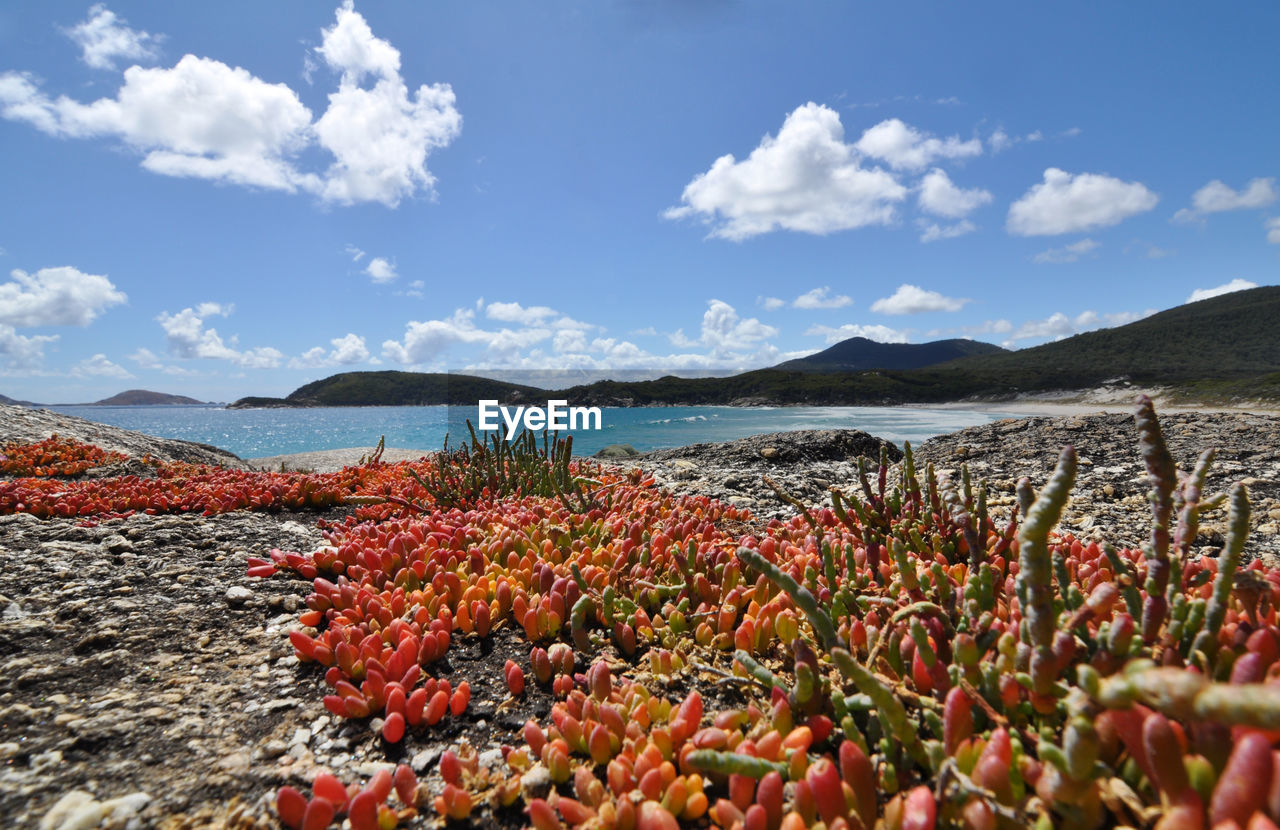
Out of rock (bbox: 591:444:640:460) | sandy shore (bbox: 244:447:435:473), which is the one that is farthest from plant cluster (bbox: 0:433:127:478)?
rock (bbox: 591:444:640:460)

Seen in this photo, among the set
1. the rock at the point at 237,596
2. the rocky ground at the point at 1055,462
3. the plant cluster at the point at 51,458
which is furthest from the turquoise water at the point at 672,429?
the rock at the point at 237,596

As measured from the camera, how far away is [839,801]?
56.9 inches

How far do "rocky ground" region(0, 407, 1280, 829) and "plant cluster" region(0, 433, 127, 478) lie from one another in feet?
17.5

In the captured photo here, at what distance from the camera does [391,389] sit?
159625 millimetres

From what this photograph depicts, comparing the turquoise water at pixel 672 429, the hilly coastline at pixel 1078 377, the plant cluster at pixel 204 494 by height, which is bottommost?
the turquoise water at pixel 672 429

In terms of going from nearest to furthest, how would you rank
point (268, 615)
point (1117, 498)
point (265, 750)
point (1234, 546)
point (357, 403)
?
point (1234, 546) < point (265, 750) < point (268, 615) < point (1117, 498) < point (357, 403)

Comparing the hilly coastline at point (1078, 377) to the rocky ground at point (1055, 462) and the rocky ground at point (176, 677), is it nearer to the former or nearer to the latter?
the rocky ground at point (1055, 462)

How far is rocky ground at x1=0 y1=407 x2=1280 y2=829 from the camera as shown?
177 cm

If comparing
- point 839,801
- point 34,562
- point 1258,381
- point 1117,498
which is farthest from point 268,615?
point 1258,381

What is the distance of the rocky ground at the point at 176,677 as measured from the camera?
1.77 m

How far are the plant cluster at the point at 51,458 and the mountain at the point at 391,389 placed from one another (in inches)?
4827

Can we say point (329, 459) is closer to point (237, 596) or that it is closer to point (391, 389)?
point (237, 596)

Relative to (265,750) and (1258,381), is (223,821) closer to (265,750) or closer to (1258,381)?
(265,750)

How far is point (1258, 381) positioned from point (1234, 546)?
6773 cm
